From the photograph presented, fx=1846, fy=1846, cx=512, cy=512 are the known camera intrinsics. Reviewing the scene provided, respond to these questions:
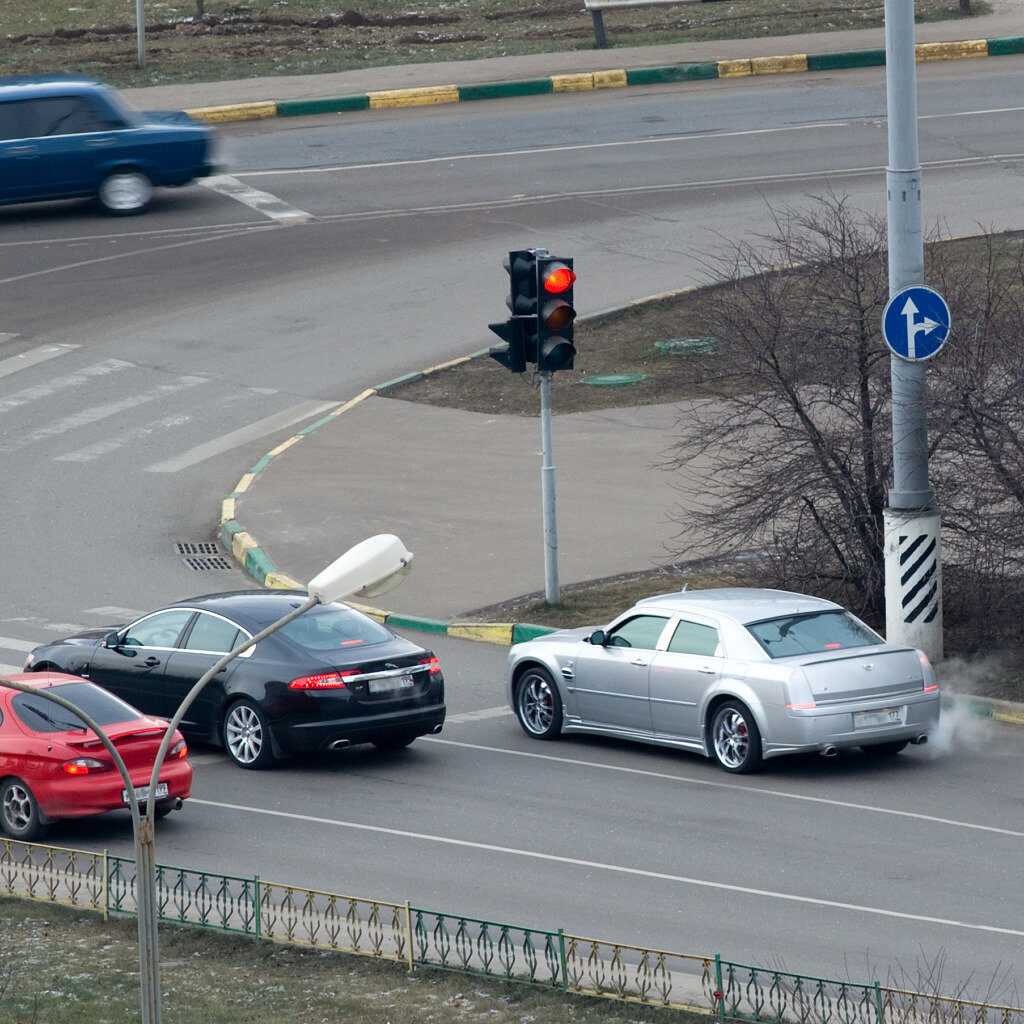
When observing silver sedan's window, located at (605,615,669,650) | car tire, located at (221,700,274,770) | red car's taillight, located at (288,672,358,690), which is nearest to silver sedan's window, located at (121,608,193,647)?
car tire, located at (221,700,274,770)

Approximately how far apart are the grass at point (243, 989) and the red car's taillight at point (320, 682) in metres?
3.62

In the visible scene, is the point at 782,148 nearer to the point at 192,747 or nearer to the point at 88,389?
the point at 88,389

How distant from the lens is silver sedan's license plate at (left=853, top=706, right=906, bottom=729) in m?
14.1

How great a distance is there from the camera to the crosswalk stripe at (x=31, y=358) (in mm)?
27969

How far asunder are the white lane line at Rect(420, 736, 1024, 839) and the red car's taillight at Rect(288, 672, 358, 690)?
146cm

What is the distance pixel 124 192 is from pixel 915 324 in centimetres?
2074

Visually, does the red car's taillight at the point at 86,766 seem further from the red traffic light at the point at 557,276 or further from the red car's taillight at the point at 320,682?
the red traffic light at the point at 557,276

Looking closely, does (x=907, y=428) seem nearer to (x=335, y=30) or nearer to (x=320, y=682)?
(x=320, y=682)

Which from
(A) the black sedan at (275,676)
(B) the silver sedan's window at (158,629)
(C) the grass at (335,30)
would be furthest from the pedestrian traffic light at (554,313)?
(C) the grass at (335,30)

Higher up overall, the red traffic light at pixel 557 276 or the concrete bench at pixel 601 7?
the concrete bench at pixel 601 7

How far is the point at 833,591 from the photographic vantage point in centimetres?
1833

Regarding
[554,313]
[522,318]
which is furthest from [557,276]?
[522,318]

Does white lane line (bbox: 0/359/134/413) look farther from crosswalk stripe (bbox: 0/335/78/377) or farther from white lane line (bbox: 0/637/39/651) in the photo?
white lane line (bbox: 0/637/39/651)

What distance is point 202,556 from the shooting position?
859 inches
